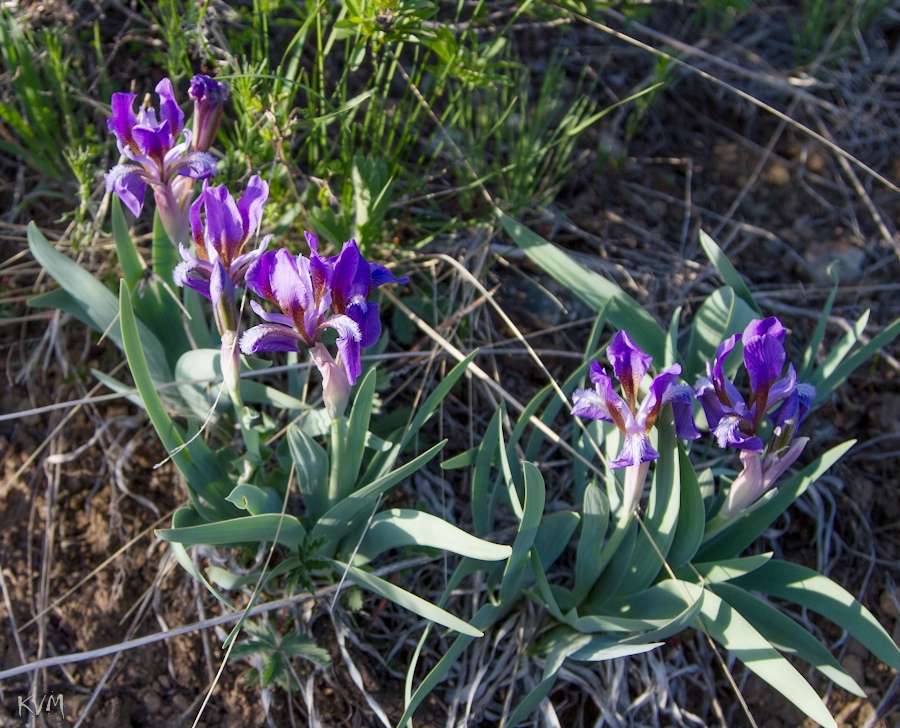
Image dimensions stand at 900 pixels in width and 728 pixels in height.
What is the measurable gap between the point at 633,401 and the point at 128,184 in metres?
1.04

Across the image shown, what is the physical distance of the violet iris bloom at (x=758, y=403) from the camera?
4.63 feet

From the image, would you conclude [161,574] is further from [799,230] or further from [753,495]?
[799,230]

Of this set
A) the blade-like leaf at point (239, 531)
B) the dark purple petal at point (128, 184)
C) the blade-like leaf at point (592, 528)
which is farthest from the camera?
the blade-like leaf at point (592, 528)

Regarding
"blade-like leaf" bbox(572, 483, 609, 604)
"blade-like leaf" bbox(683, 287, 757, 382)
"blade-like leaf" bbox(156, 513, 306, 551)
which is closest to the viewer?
"blade-like leaf" bbox(156, 513, 306, 551)

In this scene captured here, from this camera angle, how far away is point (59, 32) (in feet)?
6.88

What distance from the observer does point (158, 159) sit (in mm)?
1497

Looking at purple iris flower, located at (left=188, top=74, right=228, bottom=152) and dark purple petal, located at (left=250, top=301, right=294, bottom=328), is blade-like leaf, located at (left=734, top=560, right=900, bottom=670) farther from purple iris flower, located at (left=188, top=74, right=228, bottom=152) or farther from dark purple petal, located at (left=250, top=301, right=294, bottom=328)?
purple iris flower, located at (left=188, top=74, right=228, bottom=152)

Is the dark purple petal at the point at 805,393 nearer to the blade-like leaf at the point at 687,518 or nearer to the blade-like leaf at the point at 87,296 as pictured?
the blade-like leaf at the point at 687,518

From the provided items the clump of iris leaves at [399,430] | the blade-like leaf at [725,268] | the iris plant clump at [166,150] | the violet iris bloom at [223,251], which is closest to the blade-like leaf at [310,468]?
the clump of iris leaves at [399,430]

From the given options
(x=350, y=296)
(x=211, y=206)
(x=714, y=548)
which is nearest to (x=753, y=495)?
(x=714, y=548)

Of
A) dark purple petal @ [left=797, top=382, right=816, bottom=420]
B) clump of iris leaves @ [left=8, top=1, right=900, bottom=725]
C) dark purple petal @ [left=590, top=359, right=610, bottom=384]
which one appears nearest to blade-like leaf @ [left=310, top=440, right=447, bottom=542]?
clump of iris leaves @ [left=8, top=1, right=900, bottom=725]

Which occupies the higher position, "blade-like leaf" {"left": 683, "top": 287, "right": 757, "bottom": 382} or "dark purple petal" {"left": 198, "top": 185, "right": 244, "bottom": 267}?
"dark purple petal" {"left": 198, "top": 185, "right": 244, "bottom": 267}

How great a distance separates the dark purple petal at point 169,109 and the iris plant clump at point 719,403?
93 centimetres

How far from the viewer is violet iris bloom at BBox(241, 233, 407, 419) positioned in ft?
4.08
